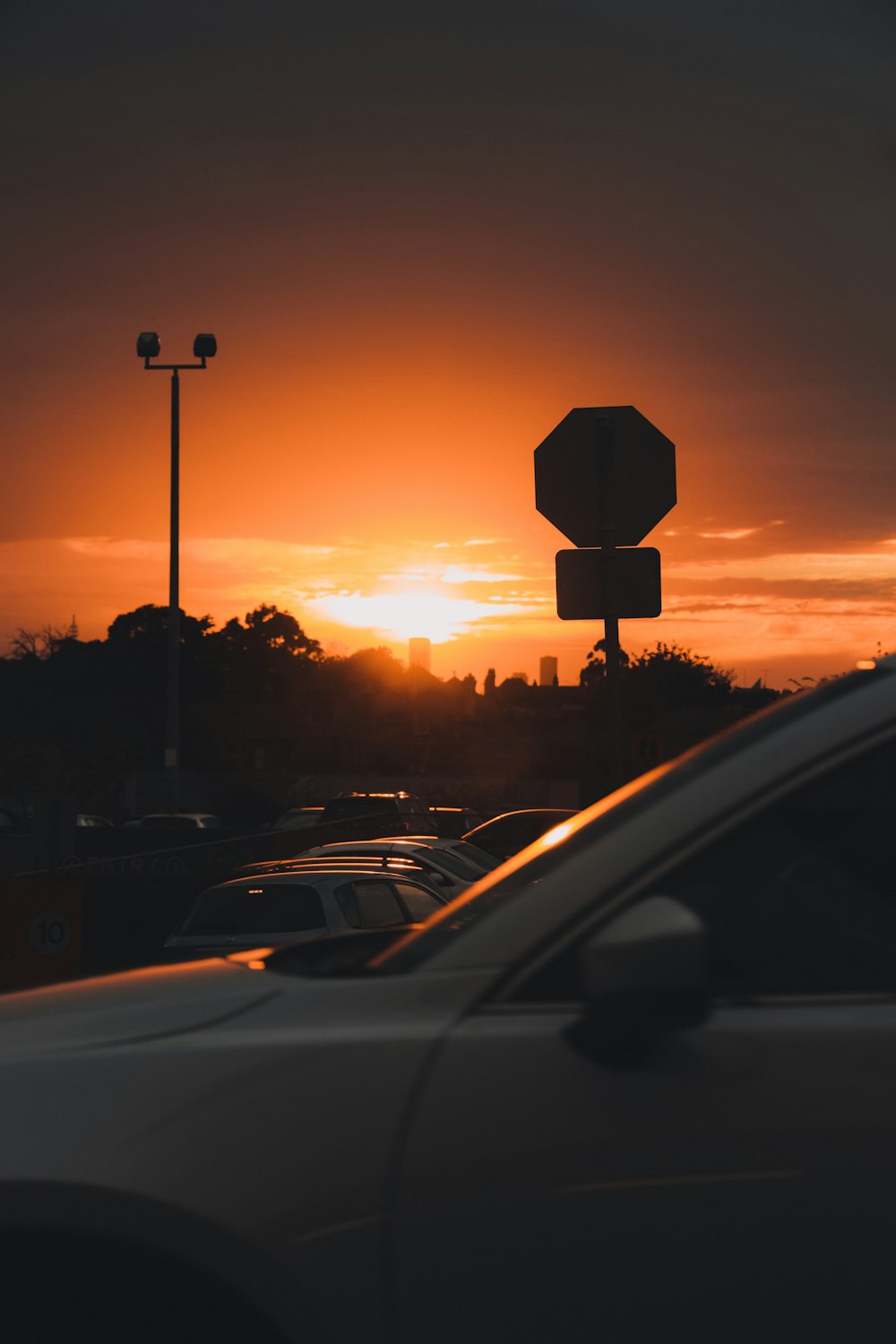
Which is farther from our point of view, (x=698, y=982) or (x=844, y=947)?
(x=844, y=947)

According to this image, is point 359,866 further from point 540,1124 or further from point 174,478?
point 174,478

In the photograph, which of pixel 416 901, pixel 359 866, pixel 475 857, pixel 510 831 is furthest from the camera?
pixel 510 831

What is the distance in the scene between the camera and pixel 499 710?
131m

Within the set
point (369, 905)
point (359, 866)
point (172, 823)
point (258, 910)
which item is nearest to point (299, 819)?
point (172, 823)

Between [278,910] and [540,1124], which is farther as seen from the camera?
[278,910]

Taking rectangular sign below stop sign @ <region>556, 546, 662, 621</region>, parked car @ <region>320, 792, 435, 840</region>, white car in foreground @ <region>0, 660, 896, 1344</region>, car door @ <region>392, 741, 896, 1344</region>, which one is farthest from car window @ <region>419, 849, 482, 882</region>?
car door @ <region>392, 741, 896, 1344</region>

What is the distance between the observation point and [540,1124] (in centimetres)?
192

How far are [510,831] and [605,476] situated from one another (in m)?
21.0

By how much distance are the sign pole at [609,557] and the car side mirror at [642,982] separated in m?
3.69

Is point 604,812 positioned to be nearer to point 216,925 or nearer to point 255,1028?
point 255,1028

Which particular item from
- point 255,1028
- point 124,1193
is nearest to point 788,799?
point 255,1028

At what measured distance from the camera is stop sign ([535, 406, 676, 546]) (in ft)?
18.9

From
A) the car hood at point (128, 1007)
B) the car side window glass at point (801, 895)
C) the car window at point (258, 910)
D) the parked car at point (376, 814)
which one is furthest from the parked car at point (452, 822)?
the car side window glass at point (801, 895)

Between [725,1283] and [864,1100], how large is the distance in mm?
300
